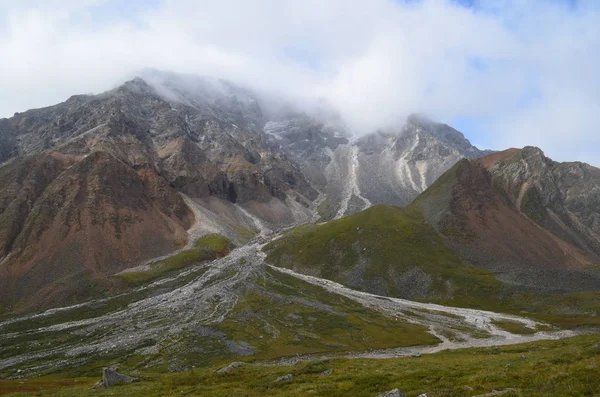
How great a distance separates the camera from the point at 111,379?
47.1 metres

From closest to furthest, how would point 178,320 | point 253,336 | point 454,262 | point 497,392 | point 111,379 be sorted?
point 497,392 < point 111,379 < point 253,336 < point 178,320 < point 454,262

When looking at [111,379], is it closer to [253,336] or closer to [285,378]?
[285,378]

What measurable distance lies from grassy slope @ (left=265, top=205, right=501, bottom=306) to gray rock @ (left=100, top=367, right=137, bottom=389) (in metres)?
116

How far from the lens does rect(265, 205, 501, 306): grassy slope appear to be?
490 feet

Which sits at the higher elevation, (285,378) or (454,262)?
(285,378)

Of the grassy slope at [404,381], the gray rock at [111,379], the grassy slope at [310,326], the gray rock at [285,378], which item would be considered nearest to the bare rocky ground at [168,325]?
the grassy slope at [310,326]

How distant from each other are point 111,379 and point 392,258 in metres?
136

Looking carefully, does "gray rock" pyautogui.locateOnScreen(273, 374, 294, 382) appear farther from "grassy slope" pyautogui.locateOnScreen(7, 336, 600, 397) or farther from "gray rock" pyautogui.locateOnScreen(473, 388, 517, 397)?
"gray rock" pyautogui.locateOnScreen(473, 388, 517, 397)

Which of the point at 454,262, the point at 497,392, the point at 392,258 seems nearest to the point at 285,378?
the point at 497,392

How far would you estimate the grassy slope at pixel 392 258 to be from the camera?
14950 cm

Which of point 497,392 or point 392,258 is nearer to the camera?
point 497,392

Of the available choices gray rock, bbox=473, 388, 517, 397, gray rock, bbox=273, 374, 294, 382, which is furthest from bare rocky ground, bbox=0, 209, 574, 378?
gray rock, bbox=473, 388, 517, 397

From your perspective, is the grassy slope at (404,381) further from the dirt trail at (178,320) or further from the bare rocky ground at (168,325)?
the dirt trail at (178,320)

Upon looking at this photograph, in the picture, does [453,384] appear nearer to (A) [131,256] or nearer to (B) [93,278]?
(B) [93,278]
